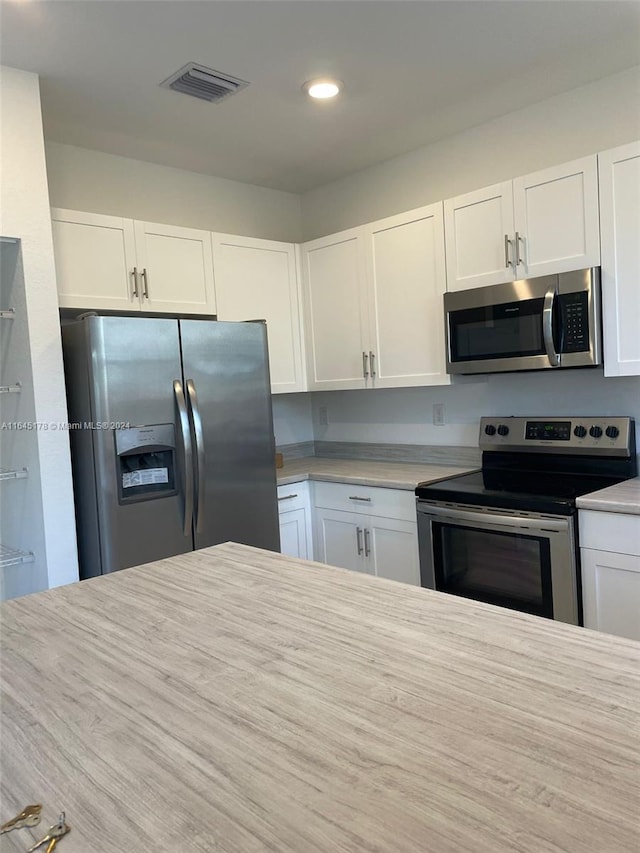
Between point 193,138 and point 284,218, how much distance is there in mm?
1079

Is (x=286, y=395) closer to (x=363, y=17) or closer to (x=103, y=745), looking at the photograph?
(x=363, y=17)

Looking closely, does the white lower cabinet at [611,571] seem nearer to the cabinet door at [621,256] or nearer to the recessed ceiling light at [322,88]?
the cabinet door at [621,256]

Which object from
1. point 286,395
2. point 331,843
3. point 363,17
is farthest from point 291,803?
point 286,395

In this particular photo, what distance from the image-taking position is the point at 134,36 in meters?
2.17

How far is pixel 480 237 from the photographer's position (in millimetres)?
2875

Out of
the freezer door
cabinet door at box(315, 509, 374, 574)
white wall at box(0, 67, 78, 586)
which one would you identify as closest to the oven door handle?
cabinet door at box(315, 509, 374, 574)

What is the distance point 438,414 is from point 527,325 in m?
0.95

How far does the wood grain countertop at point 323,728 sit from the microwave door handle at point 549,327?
1.67 m

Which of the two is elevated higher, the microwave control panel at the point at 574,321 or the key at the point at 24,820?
the microwave control panel at the point at 574,321

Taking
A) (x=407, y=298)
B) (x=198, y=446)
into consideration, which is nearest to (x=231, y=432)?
(x=198, y=446)

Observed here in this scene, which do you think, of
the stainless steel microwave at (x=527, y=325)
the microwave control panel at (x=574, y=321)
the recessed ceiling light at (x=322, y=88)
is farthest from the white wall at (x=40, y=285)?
the microwave control panel at (x=574, y=321)

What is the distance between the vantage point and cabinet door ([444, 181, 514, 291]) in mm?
2781

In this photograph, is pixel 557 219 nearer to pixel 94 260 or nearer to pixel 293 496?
pixel 293 496

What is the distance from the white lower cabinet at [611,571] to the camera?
220 cm
